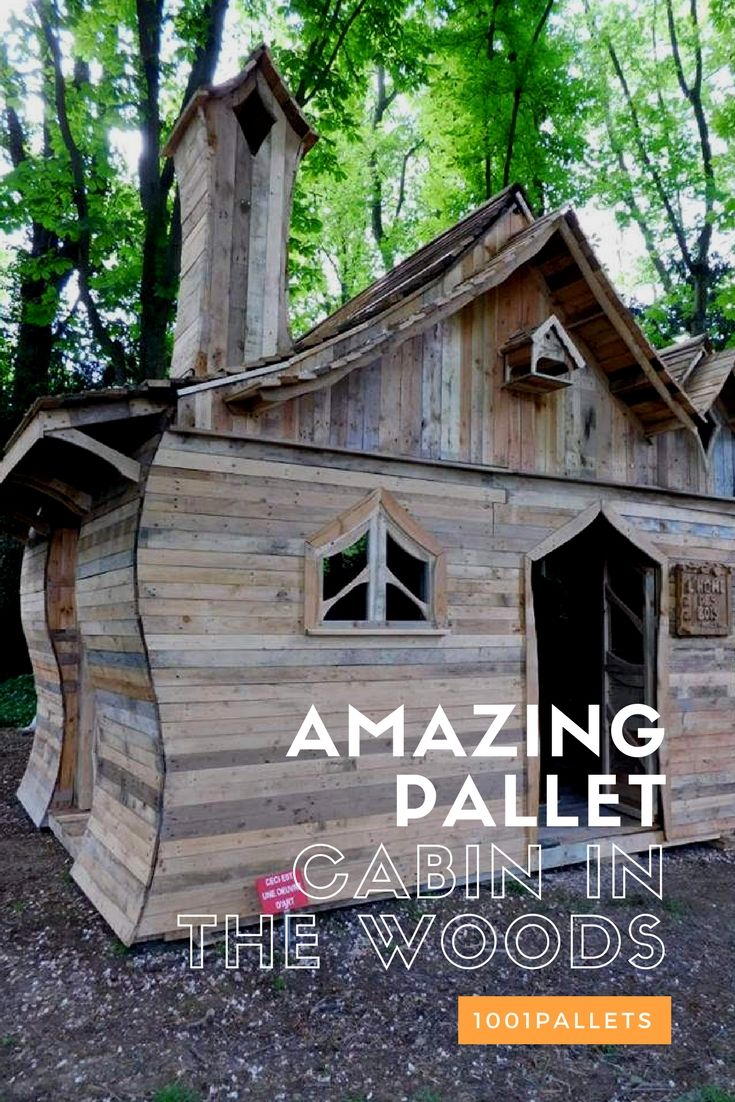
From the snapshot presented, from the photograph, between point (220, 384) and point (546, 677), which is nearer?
point (220, 384)

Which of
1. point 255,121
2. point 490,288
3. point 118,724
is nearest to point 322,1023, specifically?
point 118,724

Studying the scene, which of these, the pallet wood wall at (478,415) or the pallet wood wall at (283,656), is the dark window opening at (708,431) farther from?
the pallet wood wall at (283,656)

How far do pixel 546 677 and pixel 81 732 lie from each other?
6590 mm

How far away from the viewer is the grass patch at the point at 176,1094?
12.6 ft

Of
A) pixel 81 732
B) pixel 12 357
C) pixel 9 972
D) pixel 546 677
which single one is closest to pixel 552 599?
pixel 546 677

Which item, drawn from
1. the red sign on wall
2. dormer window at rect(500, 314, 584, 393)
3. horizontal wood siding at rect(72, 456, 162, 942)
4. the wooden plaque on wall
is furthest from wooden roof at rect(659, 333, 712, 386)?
the red sign on wall

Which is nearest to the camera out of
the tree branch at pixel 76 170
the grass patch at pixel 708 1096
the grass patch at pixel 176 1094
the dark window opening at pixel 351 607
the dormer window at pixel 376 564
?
the grass patch at pixel 176 1094

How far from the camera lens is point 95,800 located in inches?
262

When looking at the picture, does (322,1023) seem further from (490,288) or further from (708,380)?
(708,380)

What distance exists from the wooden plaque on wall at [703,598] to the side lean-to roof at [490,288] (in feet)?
5.15

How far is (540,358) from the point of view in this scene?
6.90 metres

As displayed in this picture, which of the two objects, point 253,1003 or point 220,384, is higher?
point 220,384

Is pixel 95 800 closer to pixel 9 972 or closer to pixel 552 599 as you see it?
pixel 9 972

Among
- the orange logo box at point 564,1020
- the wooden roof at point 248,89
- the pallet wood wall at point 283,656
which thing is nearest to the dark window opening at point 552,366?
the pallet wood wall at point 283,656
